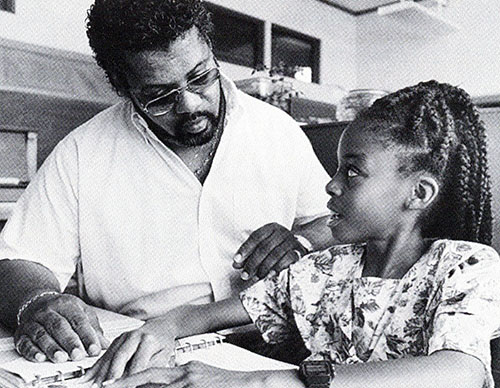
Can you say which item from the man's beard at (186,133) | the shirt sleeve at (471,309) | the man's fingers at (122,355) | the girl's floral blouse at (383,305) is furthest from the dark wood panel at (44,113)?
the shirt sleeve at (471,309)

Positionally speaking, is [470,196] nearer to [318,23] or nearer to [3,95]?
[3,95]

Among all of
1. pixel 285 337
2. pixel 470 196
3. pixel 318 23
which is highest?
pixel 318 23

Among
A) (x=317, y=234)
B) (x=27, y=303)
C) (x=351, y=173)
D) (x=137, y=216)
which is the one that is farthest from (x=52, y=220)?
(x=351, y=173)

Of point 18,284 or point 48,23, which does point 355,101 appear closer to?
point 18,284

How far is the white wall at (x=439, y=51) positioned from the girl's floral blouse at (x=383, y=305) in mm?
4871

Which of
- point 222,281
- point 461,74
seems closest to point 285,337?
point 222,281

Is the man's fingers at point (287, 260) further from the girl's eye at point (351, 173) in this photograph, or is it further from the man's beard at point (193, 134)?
the man's beard at point (193, 134)

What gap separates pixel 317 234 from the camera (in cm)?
155

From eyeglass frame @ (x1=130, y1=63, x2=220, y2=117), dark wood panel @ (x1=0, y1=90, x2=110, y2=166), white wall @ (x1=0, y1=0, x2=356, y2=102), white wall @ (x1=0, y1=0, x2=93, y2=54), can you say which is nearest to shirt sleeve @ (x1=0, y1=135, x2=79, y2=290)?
eyeglass frame @ (x1=130, y1=63, x2=220, y2=117)

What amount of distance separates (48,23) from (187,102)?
3129mm

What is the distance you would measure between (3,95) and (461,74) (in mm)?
4779

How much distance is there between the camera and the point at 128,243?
61.4 inches

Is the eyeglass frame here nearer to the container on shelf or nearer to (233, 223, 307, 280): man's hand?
(233, 223, 307, 280): man's hand

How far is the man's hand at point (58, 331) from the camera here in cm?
101
